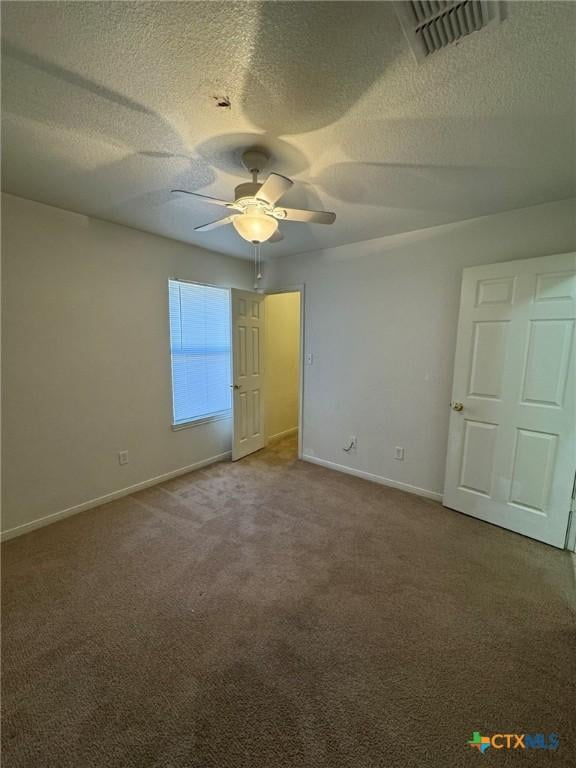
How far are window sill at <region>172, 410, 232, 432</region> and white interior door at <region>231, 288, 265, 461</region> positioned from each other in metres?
0.20

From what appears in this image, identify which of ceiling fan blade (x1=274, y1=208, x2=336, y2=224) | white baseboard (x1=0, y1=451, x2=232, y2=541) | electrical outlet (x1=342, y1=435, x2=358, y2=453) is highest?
ceiling fan blade (x1=274, y1=208, x2=336, y2=224)

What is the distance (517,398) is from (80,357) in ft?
11.3

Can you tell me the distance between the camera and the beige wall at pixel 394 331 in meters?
2.45

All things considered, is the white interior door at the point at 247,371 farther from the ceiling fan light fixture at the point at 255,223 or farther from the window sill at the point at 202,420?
the ceiling fan light fixture at the point at 255,223

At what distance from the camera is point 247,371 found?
12.4 ft

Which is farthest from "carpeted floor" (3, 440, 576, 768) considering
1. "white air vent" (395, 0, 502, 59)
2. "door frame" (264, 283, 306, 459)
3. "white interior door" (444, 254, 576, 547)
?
"white air vent" (395, 0, 502, 59)

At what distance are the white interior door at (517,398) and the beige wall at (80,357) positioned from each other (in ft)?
8.99

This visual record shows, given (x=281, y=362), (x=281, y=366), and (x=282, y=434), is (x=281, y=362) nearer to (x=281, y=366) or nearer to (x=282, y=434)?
(x=281, y=366)

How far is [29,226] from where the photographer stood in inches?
86.7

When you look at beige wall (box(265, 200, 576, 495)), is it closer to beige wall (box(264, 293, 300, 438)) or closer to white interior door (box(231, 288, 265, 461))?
white interior door (box(231, 288, 265, 461))

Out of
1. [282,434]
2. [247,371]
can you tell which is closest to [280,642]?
[247,371]

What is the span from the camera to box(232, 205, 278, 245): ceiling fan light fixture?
1.63 meters

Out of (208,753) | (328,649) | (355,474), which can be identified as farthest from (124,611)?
(355,474)

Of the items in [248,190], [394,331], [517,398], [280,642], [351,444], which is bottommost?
[280,642]
